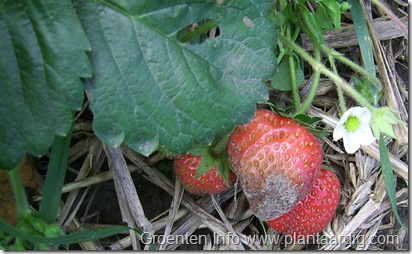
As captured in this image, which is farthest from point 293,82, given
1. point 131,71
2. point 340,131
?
point 131,71

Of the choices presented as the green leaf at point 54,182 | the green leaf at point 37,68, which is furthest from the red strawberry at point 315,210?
the green leaf at point 37,68

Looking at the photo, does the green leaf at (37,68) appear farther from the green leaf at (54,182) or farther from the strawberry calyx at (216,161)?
the strawberry calyx at (216,161)

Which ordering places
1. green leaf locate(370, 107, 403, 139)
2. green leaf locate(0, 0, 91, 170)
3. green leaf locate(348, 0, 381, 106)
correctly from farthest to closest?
1. green leaf locate(348, 0, 381, 106)
2. green leaf locate(370, 107, 403, 139)
3. green leaf locate(0, 0, 91, 170)

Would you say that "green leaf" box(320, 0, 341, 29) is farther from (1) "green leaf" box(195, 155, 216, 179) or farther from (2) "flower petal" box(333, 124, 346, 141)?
(1) "green leaf" box(195, 155, 216, 179)

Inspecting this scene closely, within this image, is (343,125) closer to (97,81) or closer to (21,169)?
(97,81)

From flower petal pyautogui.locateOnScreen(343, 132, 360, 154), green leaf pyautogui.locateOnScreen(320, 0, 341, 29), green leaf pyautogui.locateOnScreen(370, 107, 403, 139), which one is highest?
green leaf pyautogui.locateOnScreen(320, 0, 341, 29)

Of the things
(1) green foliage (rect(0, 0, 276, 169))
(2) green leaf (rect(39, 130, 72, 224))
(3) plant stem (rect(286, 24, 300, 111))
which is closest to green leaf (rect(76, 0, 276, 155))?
(1) green foliage (rect(0, 0, 276, 169))
